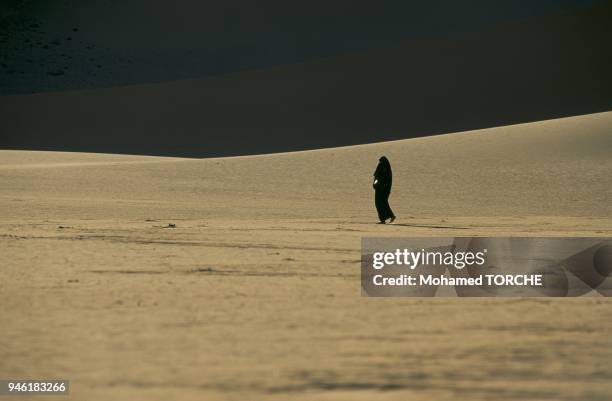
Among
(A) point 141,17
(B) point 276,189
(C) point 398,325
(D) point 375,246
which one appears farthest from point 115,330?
(A) point 141,17

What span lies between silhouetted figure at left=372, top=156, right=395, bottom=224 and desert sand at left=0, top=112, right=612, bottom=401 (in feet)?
1.25

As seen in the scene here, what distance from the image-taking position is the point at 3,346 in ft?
20.6

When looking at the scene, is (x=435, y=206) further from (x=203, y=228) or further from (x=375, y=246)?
(x=375, y=246)

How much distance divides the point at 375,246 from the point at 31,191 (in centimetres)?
1254

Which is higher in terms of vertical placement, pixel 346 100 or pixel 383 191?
pixel 346 100

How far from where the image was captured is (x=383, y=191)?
18188mm

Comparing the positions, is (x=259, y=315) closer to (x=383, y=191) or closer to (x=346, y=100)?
(x=383, y=191)

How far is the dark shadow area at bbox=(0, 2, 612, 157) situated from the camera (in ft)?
136

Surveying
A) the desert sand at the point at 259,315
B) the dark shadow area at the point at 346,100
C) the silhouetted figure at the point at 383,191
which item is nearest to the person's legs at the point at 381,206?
the silhouetted figure at the point at 383,191

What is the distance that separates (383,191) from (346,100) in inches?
1053

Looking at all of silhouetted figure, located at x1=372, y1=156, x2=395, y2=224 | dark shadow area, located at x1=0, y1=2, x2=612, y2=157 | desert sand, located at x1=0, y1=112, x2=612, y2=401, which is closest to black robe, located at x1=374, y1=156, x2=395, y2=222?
silhouetted figure, located at x1=372, y1=156, x2=395, y2=224

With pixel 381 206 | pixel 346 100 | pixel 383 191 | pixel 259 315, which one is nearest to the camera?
pixel 259 315

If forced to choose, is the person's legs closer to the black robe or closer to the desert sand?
the black robe

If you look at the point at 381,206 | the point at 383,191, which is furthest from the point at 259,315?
the point at 383,191
